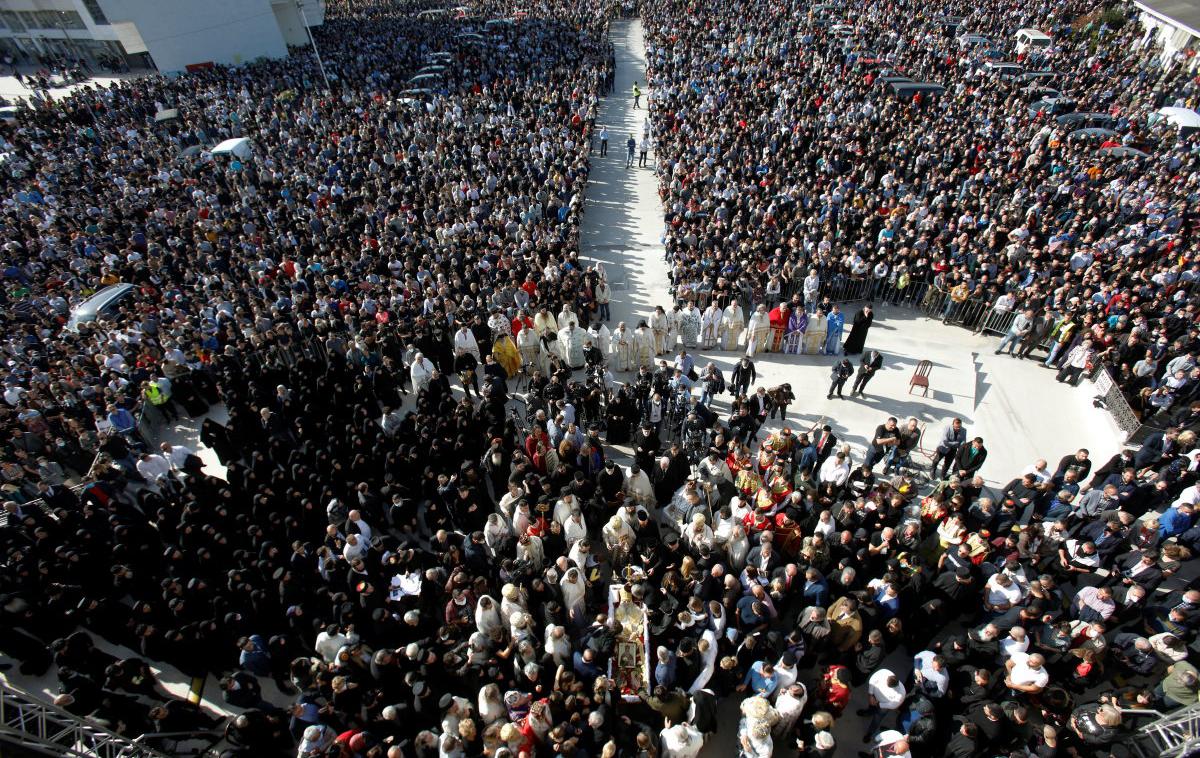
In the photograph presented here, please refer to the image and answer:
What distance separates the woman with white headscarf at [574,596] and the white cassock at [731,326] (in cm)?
718

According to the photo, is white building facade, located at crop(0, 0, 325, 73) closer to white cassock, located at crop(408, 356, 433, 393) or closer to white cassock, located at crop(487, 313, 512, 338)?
white cassock, located at crop(487, 313, 512, 338)

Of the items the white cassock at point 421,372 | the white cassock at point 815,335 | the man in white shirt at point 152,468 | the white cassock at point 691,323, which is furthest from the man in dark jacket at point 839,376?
the man in white shirt at point 152,468

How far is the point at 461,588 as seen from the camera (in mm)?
6355

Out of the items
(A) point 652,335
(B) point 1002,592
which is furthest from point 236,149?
(B) point 1002,592

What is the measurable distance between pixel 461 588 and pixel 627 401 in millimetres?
4256

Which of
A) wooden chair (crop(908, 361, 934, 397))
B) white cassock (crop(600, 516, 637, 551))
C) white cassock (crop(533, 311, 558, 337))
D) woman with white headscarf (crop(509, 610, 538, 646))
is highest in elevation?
woman with white headscarf (crop(509, 610, 538, 646))

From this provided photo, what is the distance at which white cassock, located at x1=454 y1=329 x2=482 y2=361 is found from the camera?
36.3 feet

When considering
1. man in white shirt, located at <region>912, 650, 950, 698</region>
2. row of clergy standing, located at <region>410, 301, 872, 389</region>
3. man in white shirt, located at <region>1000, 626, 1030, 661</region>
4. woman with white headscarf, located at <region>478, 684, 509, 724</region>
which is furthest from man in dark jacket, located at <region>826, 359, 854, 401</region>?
woman with white headscarf, located at <region>478, 684, 509, 724</region>

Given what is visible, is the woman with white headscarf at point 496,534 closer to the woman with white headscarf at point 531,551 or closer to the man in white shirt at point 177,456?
the woman with white headscarf at point 531,551

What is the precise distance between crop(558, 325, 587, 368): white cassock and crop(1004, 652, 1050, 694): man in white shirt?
823cm

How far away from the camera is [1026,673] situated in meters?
5.39

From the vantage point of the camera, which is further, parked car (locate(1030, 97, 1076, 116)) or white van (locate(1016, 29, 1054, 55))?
white van (locate(1016, 29, 1054, 55))

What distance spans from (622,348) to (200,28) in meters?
39.1

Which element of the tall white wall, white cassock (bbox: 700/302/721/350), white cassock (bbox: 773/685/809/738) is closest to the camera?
white cassock (bbox: 773/685/809/738)
